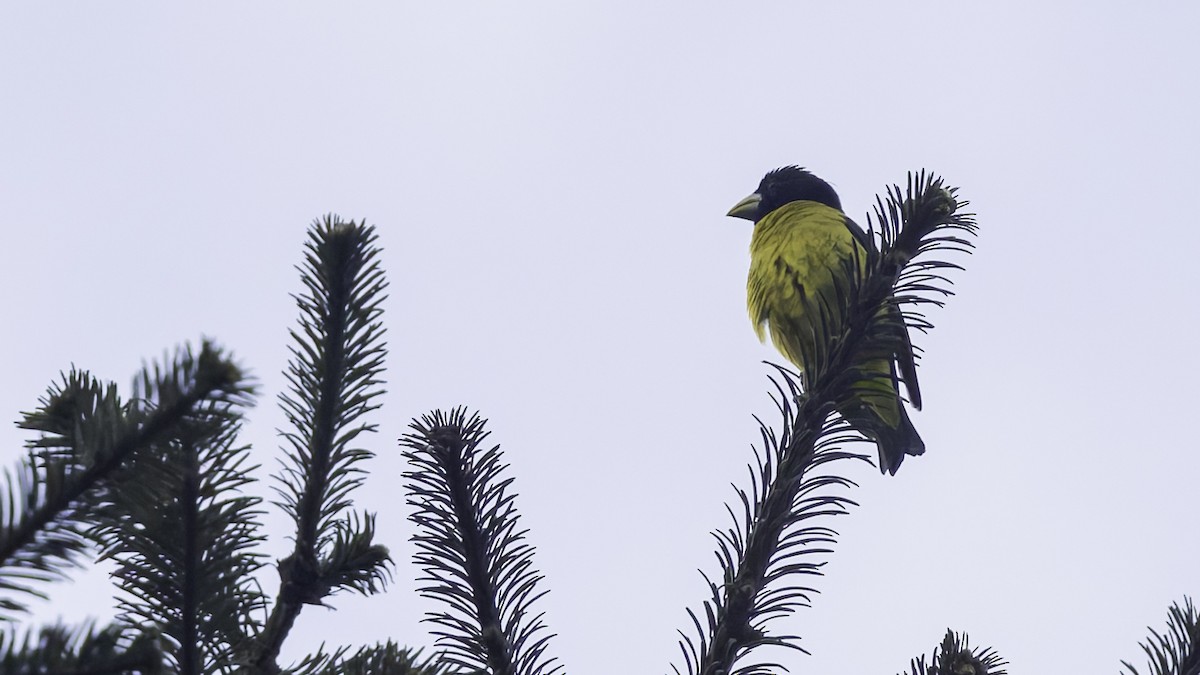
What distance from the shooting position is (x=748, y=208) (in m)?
8.51

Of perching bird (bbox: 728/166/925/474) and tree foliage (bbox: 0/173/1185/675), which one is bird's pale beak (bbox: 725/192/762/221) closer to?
perching bird (bbox: 728/166/925/474)

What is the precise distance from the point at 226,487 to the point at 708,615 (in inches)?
45.1

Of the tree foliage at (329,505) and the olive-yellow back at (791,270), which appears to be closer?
the tree foliage at (329,505)

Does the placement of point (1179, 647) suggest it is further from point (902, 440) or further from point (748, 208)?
point (748, 208)

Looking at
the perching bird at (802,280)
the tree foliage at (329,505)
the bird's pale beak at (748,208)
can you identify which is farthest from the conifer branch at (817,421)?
the bird's pale beak at (748,208)

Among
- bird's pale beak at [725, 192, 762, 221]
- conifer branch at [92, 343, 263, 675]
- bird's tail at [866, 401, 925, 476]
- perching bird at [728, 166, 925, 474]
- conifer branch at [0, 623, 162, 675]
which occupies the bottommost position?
conifer branch at [0, 623, 162, 675]

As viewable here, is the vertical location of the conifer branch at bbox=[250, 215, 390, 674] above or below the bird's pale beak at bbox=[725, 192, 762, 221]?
below

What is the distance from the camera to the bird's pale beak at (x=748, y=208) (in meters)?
8.49

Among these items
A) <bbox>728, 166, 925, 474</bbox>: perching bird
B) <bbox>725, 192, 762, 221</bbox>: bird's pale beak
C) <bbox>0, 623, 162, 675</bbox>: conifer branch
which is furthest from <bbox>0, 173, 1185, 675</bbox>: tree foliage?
<bbox>725, 192, 762, 221</bbox>: bird's pale beak

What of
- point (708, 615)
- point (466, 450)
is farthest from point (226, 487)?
point (708, 615)

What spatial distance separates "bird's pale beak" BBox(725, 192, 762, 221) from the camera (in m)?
8.49

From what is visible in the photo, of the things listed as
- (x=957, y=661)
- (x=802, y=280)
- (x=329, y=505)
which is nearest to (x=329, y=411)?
(x=329, y=505)

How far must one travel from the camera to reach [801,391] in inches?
115

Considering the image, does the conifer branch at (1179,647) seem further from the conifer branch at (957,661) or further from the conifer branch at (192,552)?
the conifer branch at (192,552)
